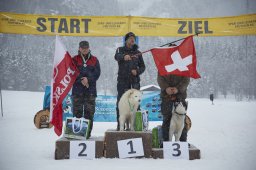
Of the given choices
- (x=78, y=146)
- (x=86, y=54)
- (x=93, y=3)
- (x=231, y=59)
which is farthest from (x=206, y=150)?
(x=93, y=3)

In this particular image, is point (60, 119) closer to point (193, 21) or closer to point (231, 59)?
point (193, 21)

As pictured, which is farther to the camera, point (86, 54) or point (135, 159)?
point (86, 54)

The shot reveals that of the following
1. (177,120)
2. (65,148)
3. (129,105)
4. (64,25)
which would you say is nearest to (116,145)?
(129,105)

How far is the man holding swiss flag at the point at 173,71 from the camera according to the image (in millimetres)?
4445

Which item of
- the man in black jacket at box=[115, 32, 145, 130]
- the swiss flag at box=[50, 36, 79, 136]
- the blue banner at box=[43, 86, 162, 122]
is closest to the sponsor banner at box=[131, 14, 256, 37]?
the blue banner at box=[43, 86, 162, 122]

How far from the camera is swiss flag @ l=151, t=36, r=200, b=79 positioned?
174 inches

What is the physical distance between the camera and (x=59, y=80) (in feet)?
14.7

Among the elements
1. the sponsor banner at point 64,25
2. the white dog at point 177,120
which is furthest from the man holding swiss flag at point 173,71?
the sponsor banner at point 64,25

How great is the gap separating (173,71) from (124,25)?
4.55 meters

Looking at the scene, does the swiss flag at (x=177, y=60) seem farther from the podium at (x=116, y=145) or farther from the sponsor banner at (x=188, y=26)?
the sponsor banner at (x=188, y=26)

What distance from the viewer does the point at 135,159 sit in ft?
13.3

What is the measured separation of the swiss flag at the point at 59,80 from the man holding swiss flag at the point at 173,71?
4.80 ft

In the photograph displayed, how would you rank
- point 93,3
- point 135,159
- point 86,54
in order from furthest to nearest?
1. point 93,3
2. point 86,54
3. point 135,159

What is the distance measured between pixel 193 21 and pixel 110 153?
19.4ft
